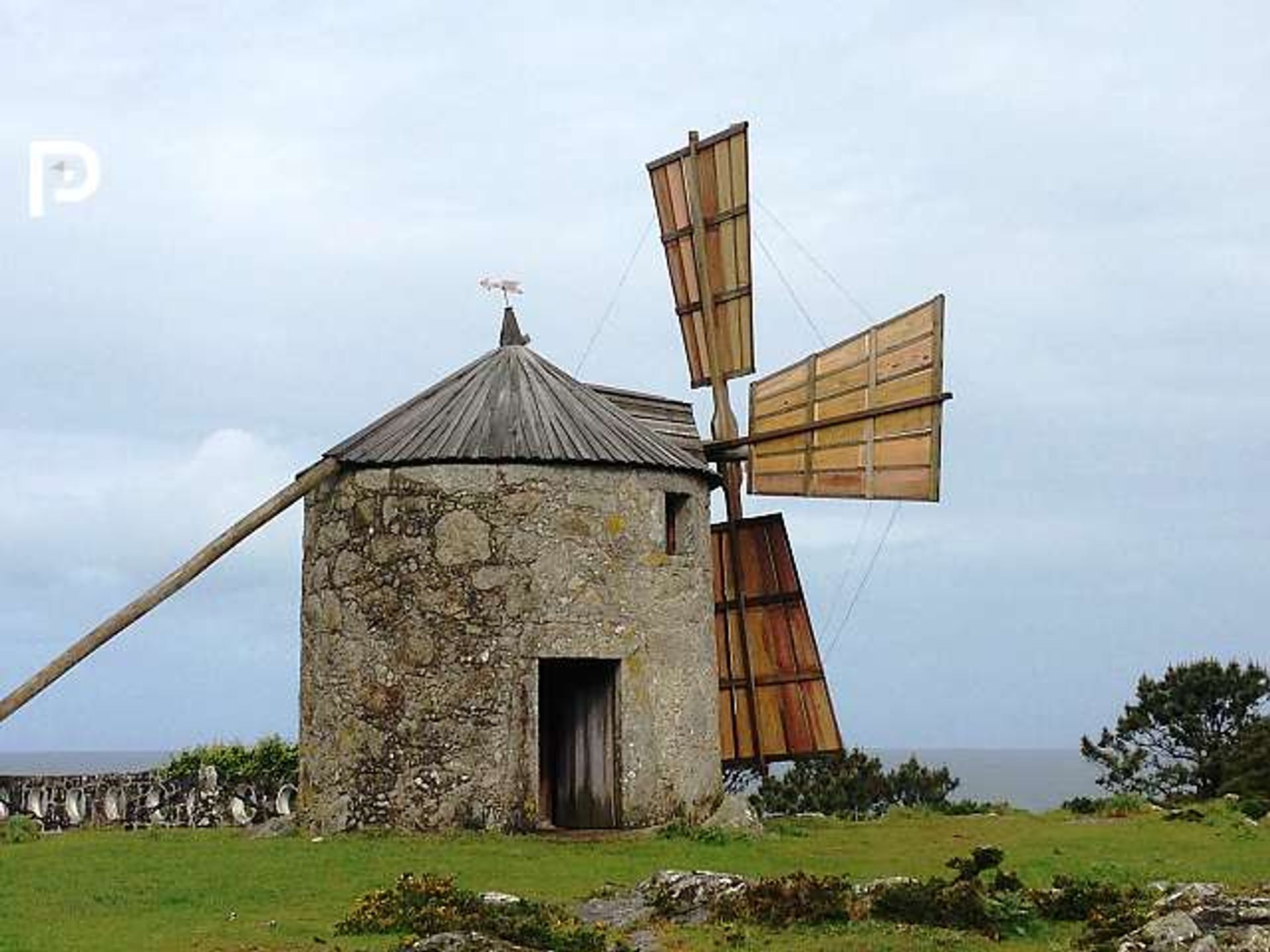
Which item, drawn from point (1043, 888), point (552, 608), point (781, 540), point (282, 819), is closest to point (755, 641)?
point (781, 540)

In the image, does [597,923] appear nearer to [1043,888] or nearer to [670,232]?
[1043,888]

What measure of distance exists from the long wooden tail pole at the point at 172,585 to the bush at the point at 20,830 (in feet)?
13.1

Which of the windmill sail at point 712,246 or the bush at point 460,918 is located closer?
the bush at point 460,918

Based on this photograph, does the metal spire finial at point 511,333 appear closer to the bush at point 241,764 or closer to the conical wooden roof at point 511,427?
the conical wooden roof at point 511,427

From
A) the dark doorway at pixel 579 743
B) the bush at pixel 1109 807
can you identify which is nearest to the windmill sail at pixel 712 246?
the dark doorway at pixel 579 743

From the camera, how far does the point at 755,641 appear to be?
23.5 m

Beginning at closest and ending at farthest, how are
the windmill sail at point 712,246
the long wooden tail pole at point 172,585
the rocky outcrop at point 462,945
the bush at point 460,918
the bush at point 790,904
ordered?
the rocky outcrop at point 462,945 < the bush at point 460,918 < the bush at point 790,904 < the long wooden tail pole at point 172,585 < the windmill sail at point 712,246

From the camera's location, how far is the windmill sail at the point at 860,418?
70.3ft

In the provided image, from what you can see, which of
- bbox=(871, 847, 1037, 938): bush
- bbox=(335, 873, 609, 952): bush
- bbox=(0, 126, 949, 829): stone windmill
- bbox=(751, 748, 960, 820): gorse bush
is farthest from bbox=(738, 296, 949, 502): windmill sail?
bbox=(751, 748, 960, 820): gorse bush

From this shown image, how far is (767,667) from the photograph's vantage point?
23.5 metres

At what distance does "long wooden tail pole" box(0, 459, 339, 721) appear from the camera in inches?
731

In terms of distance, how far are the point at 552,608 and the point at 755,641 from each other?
475cm

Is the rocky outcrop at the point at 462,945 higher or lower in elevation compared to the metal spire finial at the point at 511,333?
lower

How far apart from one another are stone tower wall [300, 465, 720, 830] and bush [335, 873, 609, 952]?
Answer: 17.8 ft
